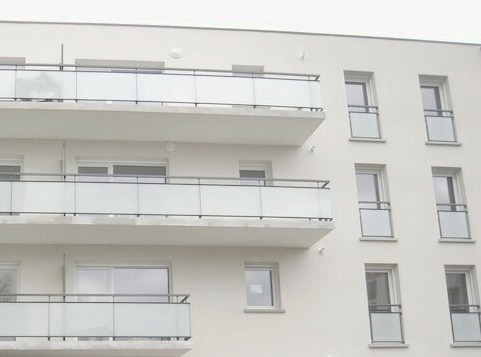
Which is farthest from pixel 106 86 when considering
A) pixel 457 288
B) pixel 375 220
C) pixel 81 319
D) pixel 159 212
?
pixel 457 288

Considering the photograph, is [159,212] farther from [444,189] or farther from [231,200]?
[444,189]

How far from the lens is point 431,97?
2333 centimetres

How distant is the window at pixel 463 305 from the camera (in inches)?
826

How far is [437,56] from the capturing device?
23375 mm

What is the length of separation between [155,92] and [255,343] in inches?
232

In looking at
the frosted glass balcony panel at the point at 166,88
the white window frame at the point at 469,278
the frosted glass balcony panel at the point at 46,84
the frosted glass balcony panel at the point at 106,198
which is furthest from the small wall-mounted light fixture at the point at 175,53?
the white window frame at the point at 469,278

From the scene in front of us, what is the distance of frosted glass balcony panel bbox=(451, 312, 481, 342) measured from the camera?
20916mm

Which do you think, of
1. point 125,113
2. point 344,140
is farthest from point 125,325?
A: point 344,140

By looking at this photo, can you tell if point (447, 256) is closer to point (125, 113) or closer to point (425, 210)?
point (425, 210)

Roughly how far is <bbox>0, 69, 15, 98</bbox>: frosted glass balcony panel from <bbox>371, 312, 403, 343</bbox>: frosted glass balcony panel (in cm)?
930

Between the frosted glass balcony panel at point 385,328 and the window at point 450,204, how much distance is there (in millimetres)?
2440

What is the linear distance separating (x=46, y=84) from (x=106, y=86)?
50.7 inches

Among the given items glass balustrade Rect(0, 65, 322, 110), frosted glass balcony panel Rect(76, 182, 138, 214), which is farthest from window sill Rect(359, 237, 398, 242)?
frosted glass balcony panel Rect(76, 182, 138, 214)

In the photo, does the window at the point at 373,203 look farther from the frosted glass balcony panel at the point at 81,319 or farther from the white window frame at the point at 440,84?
the frosted glass balcony panel at the point at 81,319
